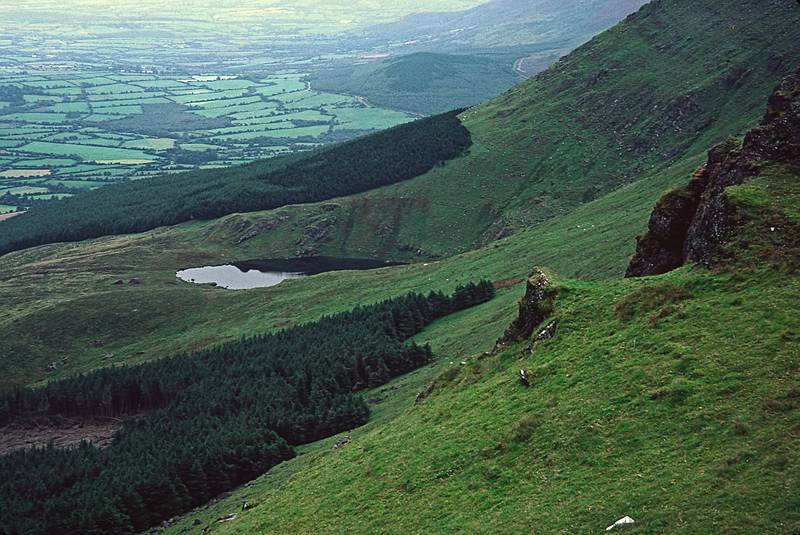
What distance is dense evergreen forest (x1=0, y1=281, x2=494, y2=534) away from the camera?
3602 inches

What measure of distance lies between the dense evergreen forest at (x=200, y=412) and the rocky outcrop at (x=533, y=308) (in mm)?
42317

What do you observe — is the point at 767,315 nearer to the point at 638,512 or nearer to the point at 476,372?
the point at 638,512

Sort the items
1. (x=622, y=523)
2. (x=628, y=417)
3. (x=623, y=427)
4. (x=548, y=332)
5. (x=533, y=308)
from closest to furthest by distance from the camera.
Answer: (x=622, y=523) → (x=623, y=427) → (x=628, y=417) → (x=548, y=332) → (x=533, y=308)

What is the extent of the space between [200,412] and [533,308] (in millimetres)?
72790

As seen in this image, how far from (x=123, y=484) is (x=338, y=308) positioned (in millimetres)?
79801

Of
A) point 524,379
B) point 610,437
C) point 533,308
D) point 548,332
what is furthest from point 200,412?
point 610,437

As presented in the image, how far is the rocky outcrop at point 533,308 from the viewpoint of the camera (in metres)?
61.4

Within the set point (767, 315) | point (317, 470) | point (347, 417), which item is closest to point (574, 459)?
point (767, 315)

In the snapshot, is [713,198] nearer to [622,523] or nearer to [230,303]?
[622,523]

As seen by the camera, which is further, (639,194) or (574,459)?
(639,194)

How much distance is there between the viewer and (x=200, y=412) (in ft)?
388

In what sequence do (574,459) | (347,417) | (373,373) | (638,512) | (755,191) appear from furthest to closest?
(373,373)
(347,417)
(755,191)
(574,459)
(638,512)

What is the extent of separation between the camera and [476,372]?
208 feet

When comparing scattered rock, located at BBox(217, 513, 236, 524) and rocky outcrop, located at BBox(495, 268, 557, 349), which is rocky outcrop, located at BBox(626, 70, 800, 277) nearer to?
rocky outcrop, located at BBox(495, 268, 557, 349)
